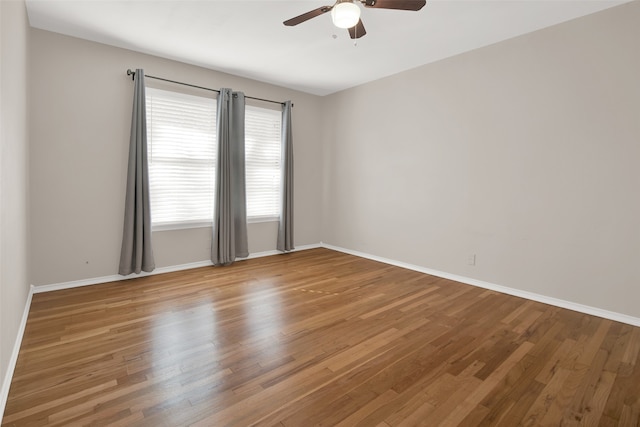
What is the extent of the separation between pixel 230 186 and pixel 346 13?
3.00 m

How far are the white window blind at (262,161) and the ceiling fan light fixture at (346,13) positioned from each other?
298cm

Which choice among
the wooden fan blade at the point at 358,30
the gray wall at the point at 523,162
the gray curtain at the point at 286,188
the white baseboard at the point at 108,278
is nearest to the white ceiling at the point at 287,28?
the wooden fan blade at the point at 358,30

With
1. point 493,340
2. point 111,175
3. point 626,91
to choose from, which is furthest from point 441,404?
point 111,175

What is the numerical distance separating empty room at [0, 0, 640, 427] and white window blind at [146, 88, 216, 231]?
3 centimetres

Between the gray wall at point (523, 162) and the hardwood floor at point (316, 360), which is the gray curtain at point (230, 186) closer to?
the hardwood floor at point (316, 360)

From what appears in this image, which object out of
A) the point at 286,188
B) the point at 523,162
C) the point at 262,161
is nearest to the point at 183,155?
the point at 262,161

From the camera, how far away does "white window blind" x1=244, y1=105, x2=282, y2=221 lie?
16.5 ft

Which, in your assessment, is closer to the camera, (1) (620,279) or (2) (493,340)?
(2) (493,340)

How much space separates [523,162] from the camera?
11.3ft

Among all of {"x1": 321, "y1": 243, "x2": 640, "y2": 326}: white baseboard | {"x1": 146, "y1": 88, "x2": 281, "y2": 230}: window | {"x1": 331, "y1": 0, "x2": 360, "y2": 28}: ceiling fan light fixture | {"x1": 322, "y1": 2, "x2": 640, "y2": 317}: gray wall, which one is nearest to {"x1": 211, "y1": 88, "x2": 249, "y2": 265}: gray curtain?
{"x1": 146, "y1": 88, "x2": 281, "y2": 230}: window

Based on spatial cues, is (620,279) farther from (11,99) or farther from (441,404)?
(11,99)

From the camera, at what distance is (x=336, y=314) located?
2971mm

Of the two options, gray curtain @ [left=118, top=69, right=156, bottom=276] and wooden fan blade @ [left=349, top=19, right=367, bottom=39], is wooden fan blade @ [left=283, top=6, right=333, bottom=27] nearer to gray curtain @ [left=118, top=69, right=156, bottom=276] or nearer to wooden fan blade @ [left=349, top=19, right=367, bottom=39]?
wooden fan blade @ [left=349, top=19, right=367, bottom=39]

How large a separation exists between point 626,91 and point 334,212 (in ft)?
13.1
